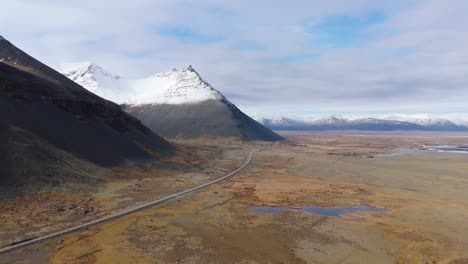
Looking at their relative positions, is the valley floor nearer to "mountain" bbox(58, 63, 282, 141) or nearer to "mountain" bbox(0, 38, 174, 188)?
"mountain" bbox(0, 38, 174, 188)

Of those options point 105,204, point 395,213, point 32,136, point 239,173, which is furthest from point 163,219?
point 239,173

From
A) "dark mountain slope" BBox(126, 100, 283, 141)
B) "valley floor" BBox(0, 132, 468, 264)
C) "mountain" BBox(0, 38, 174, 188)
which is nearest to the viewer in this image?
"valley floor" BBox(0, 132, 468, 264)

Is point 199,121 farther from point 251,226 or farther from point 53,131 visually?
point 251,226

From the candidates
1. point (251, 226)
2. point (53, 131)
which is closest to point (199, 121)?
point (53, 131)

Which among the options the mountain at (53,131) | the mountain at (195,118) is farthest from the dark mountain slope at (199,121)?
the mountain at (53,131)

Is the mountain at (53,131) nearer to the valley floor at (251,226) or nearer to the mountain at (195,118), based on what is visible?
the valley floor at (251,226)

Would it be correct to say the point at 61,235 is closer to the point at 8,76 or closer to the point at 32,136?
the point at 32,136

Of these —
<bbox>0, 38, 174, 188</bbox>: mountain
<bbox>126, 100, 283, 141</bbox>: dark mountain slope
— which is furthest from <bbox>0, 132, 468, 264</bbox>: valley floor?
<bbox>126, 100, 283, 141</bbox>: dark mountain slope

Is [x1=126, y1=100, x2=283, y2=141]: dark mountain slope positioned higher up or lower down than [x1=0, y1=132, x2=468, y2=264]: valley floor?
higher up
